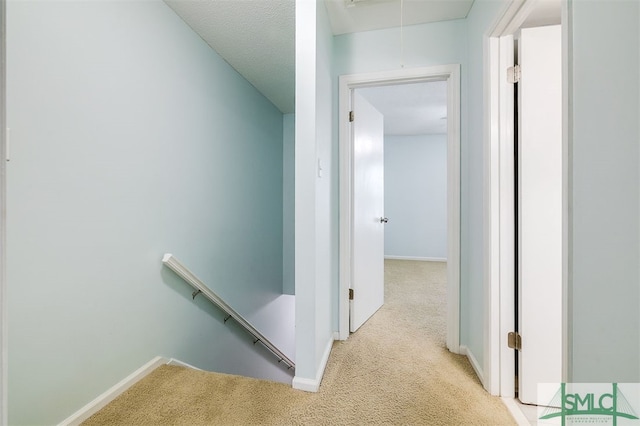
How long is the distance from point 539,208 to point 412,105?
9.56ft

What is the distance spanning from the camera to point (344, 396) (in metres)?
1.46

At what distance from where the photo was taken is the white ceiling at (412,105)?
3.37 meters

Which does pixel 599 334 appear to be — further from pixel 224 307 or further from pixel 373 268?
pixel 224 307

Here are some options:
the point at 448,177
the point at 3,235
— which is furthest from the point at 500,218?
the point at 3,235

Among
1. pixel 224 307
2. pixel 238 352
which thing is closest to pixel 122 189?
Answer: pixel 224 307

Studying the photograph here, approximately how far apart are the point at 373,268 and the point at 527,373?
52.7 inches

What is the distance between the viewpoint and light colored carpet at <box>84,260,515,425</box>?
1307mm

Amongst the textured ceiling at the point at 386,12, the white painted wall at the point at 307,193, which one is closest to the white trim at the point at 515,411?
the white painted wall at the point at 307,193

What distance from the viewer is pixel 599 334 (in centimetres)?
74

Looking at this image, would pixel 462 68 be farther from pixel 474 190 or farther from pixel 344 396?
pixel 344 396

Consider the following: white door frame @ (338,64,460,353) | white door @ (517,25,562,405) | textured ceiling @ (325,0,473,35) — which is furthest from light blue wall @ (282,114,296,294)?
white door @ (517,25,562,405)

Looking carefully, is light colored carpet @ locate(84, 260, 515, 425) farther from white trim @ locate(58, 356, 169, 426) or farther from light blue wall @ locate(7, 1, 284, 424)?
light blue wall @ locate(7, 1, 284, 424)

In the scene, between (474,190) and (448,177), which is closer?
(474,190)

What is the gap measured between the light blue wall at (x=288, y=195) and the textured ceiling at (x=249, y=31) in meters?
1.15
